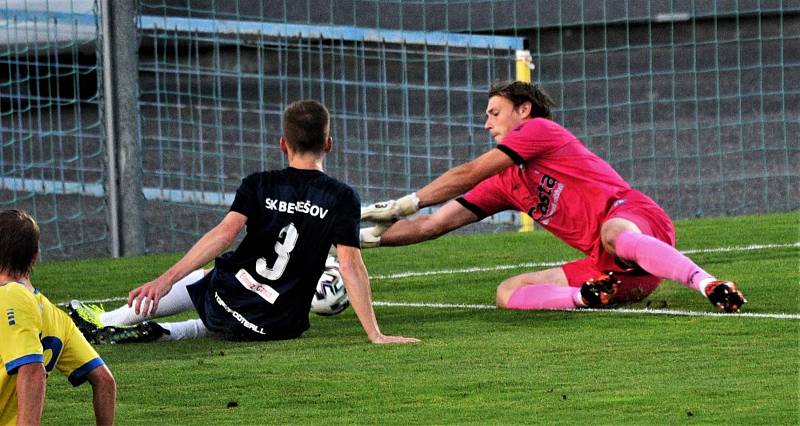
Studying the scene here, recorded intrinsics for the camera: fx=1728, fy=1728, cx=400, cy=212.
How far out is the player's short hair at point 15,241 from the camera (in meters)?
4.59

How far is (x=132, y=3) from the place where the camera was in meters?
11.9

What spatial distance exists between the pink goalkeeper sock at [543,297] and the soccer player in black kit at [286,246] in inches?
48.6

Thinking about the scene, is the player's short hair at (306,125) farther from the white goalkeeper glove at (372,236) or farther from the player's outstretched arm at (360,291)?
the white goalkeeper glove at (372,236)

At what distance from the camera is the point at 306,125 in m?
7.00

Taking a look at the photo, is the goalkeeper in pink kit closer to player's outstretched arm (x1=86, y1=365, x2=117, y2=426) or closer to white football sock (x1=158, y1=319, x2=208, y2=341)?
white football sock (x1=158, y1=319, x2=208, y2=341)

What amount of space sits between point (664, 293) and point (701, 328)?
1.39m

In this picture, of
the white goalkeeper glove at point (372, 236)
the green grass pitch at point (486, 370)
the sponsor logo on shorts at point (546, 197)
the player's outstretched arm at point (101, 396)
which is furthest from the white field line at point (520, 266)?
the player's outstretched arm at point (101, 396)

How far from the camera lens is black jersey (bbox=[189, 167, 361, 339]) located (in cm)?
710

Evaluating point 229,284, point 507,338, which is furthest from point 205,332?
point 507,338

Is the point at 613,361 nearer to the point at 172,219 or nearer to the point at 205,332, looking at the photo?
the point at 205,332

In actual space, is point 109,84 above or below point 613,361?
above

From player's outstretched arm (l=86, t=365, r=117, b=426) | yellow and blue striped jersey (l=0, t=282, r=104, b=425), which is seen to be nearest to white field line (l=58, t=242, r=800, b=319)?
player's outstretched arm (l=86, t=365, r=117, b=426)

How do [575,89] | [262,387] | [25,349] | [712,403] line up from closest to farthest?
[25,349] → [712,403] → [262,387] → [575,89]

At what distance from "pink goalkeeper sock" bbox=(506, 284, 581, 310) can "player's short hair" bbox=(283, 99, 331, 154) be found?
5.15 feet
